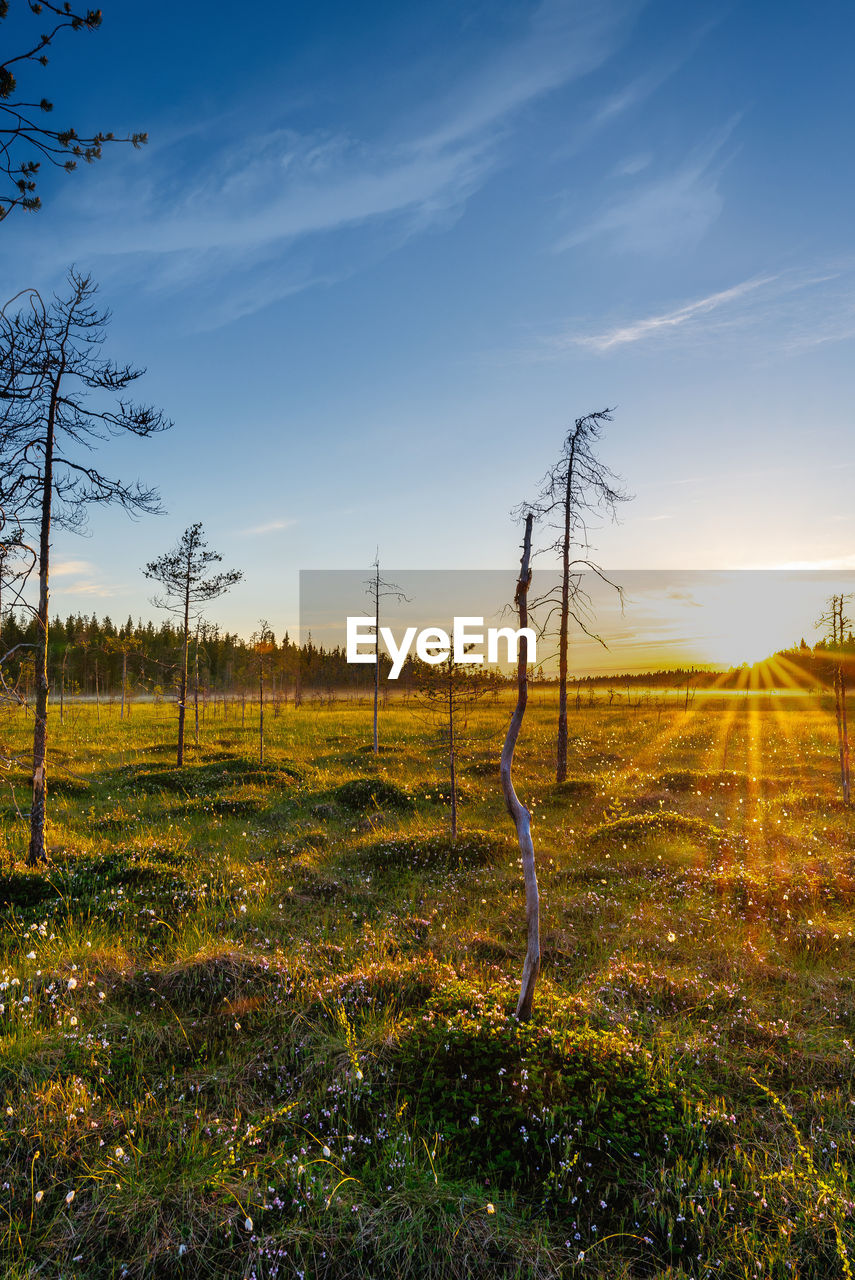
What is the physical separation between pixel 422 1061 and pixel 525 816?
2.31 m

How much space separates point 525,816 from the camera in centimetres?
571

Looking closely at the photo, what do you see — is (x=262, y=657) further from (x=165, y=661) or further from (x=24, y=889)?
(x=165, y=661)

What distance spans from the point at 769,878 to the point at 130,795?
17473 millimetres

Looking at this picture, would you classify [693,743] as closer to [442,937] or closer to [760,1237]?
[442,937]

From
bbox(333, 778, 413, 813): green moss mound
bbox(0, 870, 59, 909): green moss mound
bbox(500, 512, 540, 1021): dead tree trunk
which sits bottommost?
bbox(333, 778, 413, 813): green moss mound

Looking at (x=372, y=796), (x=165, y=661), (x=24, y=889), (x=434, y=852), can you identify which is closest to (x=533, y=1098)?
(x=434, y=852)

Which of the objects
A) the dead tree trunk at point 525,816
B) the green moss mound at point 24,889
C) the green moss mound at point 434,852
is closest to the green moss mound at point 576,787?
the green moss mound at point 434,852

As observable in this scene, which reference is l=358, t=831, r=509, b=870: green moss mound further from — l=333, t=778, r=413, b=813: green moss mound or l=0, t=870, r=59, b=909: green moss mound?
l=0, t=870, r=59, b=909: green moss mound

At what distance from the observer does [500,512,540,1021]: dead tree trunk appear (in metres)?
5.52

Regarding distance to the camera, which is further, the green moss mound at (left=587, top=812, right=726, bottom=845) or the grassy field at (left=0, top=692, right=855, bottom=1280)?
the green moss mound at (left=587, top=812, right=726, bottom=845)

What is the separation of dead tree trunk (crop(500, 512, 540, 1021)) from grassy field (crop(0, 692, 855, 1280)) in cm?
37

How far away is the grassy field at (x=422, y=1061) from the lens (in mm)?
3816

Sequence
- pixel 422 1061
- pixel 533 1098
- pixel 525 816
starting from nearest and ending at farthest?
1. pixel 533 1098
2. pixel 422 1061
3. pixel 525 816

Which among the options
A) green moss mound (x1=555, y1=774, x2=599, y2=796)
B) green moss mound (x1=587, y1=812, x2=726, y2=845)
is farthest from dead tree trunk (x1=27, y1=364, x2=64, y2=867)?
green moss mound (x1=555, y1=774, x2=599, y2=796)
